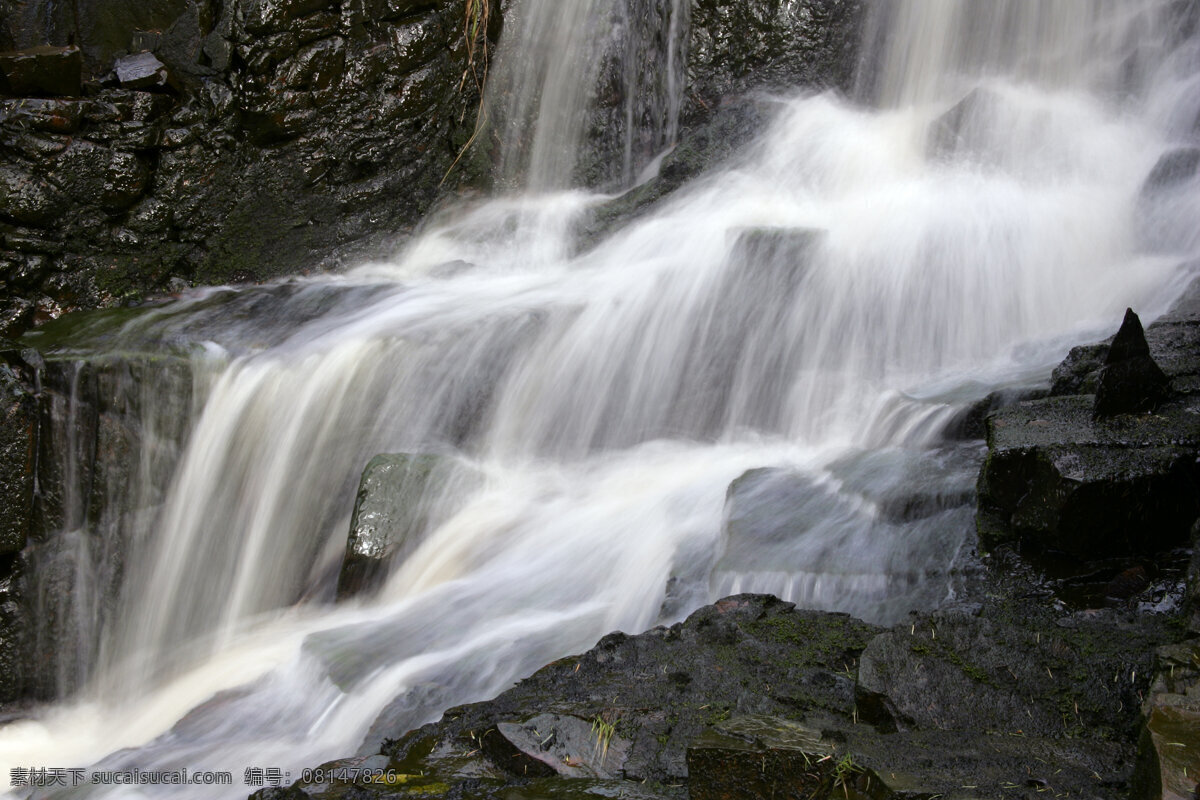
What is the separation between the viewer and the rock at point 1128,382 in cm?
381

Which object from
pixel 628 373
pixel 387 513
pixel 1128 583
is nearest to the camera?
pixel 1128 583

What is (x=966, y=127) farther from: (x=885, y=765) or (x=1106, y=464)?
(x=885, y=765)

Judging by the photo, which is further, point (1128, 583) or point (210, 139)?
point (210, 139)

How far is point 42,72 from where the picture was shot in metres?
7.43

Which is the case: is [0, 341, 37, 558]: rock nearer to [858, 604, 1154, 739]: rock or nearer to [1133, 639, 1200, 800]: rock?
[858, 604, 1154, 739]: rock

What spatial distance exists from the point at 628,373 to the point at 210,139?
4130mm

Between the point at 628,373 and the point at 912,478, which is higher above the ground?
the point at 912,478

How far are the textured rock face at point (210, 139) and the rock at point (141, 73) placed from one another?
14 millimetres

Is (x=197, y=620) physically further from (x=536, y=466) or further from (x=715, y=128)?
(x=715, y=128)

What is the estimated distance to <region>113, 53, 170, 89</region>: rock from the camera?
7.77 meters

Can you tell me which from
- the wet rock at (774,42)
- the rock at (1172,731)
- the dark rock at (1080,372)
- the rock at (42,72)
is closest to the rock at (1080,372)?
the dark rock at (1080,372)

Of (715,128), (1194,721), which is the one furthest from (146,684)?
(715,128)

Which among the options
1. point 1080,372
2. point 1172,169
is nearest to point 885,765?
point 1080,372

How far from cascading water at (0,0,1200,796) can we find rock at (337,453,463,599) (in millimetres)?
96
